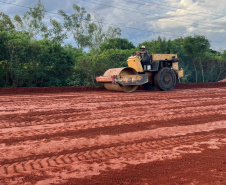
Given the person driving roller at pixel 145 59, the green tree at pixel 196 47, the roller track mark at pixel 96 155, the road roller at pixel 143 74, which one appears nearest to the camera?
the roller track mark at pixel 96 155

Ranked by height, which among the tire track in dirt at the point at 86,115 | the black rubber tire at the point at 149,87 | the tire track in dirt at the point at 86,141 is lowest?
the tire track in dirt at the point at 86,141

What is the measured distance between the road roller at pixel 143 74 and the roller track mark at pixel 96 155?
7978mm

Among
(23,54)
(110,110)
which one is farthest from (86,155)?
(23,54)

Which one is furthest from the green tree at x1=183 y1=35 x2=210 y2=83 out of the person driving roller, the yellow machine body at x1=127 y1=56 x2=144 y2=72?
the yellow machine body at x1=127 y1=56 x2=144 y2=72

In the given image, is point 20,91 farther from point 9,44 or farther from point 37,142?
point 37,142

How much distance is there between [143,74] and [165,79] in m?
1.47

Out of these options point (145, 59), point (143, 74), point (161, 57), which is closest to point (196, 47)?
point (161, 57)

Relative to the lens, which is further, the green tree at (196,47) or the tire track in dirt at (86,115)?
the green tree at (196,47)

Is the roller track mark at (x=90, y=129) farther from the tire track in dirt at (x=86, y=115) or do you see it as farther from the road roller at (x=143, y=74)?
the road roller at (x=143, y=74)

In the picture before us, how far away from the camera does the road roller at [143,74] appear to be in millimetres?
12741

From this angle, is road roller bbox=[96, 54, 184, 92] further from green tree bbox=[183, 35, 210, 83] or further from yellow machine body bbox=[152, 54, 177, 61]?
green tree bbox=[183, 35, 210, 83]

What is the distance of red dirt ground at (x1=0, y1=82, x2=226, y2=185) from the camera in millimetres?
3213

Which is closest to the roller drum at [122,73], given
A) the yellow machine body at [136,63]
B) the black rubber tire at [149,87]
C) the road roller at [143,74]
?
the road roller at [143,74]

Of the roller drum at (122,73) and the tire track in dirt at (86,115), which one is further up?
the roller drum at (122,73)
